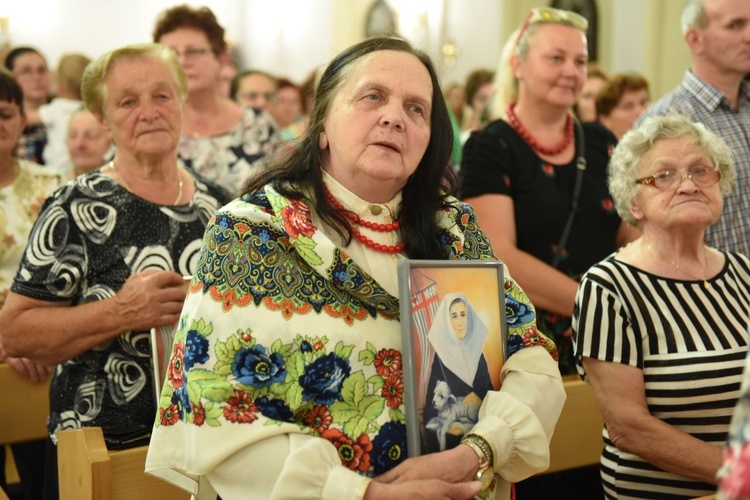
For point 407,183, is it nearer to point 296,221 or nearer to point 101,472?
point 296,221

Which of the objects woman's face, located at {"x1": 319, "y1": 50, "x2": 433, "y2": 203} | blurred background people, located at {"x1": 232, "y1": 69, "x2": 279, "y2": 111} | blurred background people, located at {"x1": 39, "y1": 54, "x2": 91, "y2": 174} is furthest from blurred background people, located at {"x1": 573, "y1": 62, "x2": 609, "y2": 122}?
woman's face, located at {"x1": 319, "y1": 50, "x2": 433, "y2": 203}

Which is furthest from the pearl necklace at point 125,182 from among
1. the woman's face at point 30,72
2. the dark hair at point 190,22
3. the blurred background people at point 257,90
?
the blurred background people at point 257,90

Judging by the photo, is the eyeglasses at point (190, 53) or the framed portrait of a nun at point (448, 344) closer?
the framed portrait of a nun at point (448, 344)

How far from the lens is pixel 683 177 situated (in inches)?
100

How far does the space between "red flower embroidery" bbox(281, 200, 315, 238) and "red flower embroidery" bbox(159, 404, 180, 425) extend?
0.42 metres

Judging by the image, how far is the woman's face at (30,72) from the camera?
632 cm

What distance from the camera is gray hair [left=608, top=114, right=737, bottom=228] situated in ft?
8.46

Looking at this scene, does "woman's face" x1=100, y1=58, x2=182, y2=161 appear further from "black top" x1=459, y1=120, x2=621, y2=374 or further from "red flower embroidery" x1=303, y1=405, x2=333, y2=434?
"red flower embroidery" x1=303, y1=405, x2=333, y2=434

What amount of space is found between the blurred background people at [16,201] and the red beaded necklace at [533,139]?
1795 millimetres

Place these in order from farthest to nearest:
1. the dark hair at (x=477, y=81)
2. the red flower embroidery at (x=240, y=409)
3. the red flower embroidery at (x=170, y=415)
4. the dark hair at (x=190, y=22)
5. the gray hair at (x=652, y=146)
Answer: the dark hair at (x=477, y=81), the dark hair at (x=190, y=22), the gray hair at (x=652, y=146), the red flower embroidery at (x=170, y=415), the red flower embroidery at (x=240, y=409)

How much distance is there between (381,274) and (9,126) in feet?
6.82

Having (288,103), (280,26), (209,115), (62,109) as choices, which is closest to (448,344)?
(209,115)

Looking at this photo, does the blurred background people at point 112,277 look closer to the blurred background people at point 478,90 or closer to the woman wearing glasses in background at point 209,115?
the woman wearing glasses in background at point 209,115

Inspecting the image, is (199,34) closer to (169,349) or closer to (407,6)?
(169,349)
